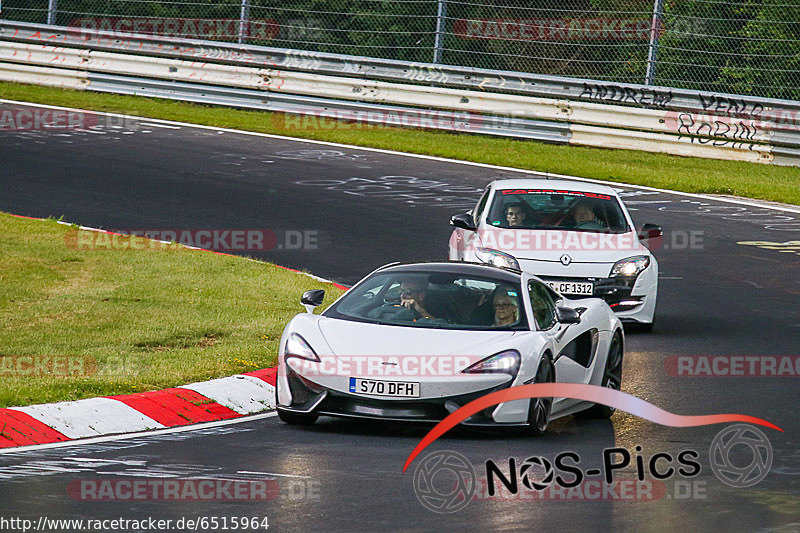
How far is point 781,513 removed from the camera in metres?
7.08

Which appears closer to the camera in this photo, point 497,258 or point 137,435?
point 137,435

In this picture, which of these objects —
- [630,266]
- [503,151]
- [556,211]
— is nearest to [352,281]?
[556,211]

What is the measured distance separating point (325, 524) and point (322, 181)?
1547 centimetres

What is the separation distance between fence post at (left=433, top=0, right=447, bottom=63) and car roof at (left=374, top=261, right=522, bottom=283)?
53.3 ft

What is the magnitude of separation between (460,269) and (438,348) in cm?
142

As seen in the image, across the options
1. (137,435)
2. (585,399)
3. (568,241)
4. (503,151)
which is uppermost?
(503,151)

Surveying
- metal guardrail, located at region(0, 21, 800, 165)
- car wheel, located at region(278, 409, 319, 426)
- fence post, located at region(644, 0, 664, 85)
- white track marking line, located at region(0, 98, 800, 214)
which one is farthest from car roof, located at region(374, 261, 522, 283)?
fence post, located at region(644, 0, 664, 85)

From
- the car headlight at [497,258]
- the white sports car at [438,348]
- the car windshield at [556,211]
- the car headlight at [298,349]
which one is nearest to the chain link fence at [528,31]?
the car windshield at [556,211]

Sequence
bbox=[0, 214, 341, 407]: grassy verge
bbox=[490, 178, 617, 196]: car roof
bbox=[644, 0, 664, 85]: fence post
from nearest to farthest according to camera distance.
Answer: bbox=[0, 214, 341, 407]: grassy verge < bbox=[490, 178, 617, 196]: car roof < bbox=[644, 0, 664, 85]: fence post

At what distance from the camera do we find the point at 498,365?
9258 millimetres

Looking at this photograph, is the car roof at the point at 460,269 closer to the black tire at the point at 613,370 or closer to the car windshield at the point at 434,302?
the car windshield at the point at 434,302

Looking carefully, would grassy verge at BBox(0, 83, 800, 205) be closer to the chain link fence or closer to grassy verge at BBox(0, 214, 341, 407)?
the chain link fence

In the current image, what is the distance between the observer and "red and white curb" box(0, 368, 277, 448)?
8812 millimetres

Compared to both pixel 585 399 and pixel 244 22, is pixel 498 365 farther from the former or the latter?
pixel 244 22
